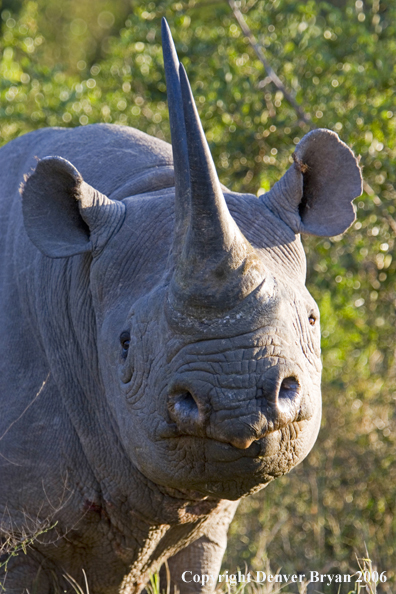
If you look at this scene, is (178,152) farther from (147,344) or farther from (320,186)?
(320,186)

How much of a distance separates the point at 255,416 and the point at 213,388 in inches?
6.0

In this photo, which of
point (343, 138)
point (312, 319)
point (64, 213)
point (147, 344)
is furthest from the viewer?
point (343, 138)

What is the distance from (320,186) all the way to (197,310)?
118 centimetres

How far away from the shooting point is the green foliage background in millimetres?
5887

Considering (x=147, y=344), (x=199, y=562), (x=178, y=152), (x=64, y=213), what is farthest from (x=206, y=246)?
(x=199, y=562)

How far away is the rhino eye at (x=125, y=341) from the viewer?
3197mm

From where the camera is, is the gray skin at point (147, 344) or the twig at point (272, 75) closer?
the gray skin at point (147, 344)

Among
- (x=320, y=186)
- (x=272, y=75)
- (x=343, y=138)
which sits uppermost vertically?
(x=320, y=186)

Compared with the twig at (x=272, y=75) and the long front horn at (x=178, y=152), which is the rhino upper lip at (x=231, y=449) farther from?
the twig at (x=272, y=75)

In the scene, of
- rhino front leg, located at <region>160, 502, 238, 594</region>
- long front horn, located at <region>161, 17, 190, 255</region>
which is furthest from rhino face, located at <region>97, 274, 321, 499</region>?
rhino front leg, located at <region>160, 502, 238, 594</region>

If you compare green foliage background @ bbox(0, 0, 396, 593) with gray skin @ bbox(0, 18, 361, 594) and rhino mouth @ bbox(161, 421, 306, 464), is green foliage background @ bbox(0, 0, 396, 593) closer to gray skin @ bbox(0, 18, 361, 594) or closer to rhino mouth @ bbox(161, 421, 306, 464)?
gray skin @ bbox(0, 18, 361, 594)

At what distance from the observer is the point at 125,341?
323 cm

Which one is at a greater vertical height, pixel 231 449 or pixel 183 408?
pixel 183 408

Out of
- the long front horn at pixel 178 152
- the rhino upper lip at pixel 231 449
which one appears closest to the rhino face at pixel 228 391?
the rhino upper lip at pixel 231 449
